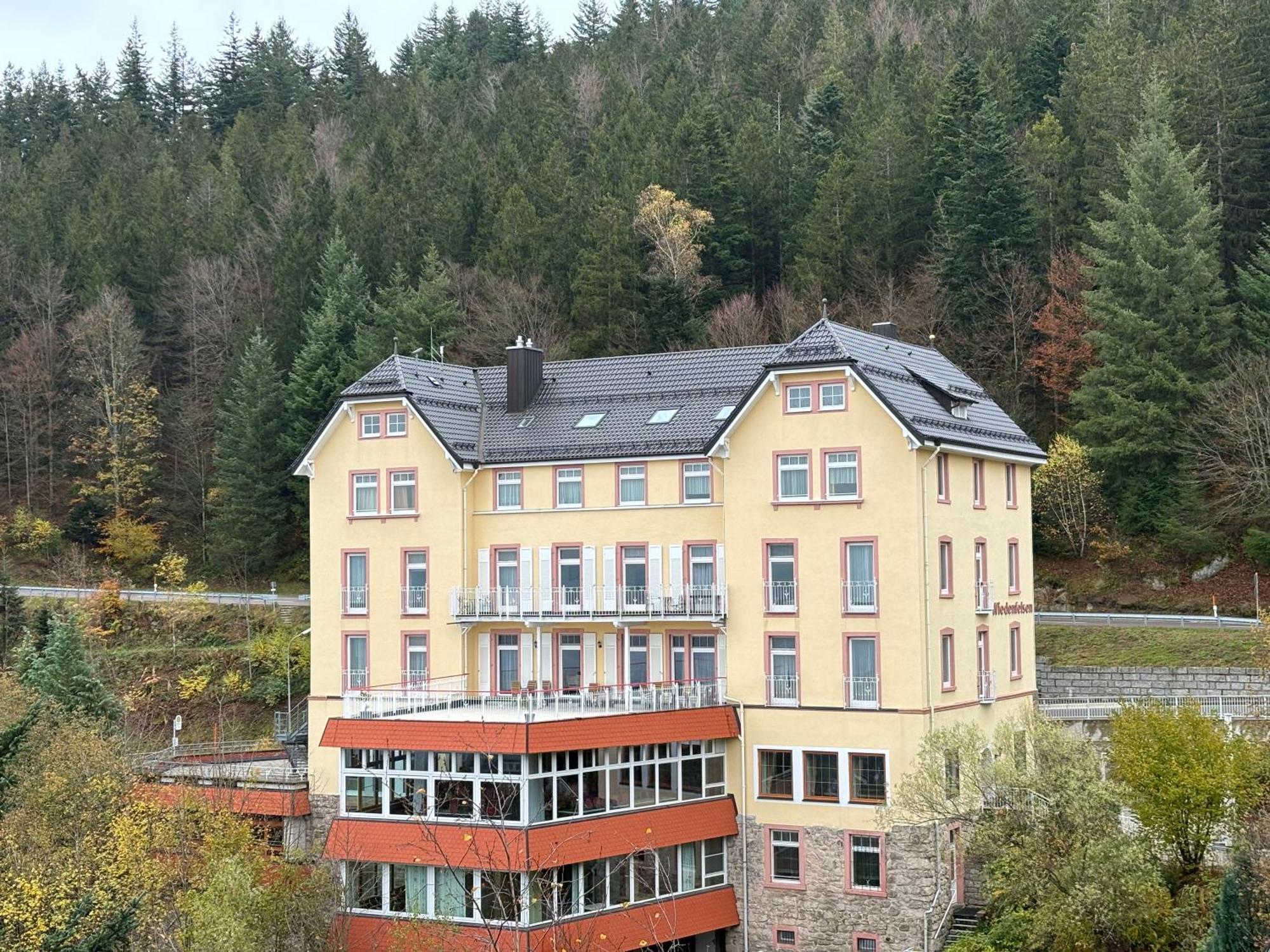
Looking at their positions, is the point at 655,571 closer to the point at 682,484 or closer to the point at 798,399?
the point at 682,484

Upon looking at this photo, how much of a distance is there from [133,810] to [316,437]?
1113 cm

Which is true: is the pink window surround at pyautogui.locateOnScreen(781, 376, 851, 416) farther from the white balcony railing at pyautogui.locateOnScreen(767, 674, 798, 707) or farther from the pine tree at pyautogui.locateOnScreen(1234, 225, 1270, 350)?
the pine tree at pyautogui.locateOnScreen(1234, 225, 1270, 350)

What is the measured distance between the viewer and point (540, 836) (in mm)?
33500

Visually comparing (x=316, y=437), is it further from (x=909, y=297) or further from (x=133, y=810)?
(x=909, y=297)

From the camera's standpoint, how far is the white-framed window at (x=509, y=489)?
41438mm

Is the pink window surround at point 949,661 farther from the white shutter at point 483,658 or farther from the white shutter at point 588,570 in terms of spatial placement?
the white shutter at point 483,658

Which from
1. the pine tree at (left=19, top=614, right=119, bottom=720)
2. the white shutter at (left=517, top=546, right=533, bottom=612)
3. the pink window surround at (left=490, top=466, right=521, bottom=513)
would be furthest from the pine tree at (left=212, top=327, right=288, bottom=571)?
the white shutter at (left=517, top=546, right=533, bottom=612)

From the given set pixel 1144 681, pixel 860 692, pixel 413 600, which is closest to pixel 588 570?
pixel 413 600

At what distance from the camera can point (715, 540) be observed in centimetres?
3894

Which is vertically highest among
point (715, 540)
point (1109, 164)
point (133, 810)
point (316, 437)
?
point (1109, 164)

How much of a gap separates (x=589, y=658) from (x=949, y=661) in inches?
363

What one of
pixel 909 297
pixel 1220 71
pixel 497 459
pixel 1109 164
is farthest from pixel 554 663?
pixel 1220 71

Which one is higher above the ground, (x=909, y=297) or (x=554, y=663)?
(x=909, y=297)

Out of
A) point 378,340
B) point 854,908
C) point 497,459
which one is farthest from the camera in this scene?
point 378,340
